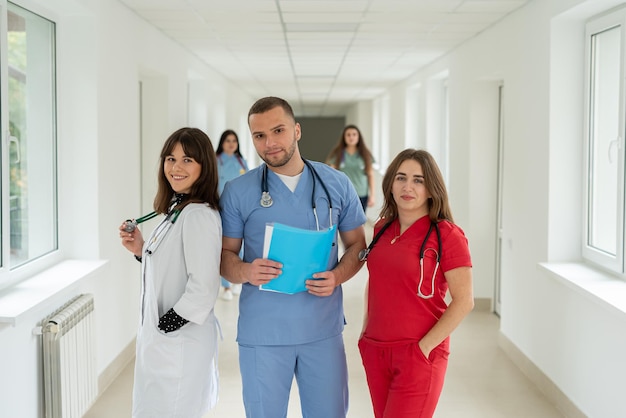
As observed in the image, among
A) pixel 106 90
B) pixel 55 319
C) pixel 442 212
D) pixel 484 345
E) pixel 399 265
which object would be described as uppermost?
pixel 106 90

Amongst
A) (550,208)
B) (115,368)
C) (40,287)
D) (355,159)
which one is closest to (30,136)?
(40,287)

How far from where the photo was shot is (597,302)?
3324 millimetres

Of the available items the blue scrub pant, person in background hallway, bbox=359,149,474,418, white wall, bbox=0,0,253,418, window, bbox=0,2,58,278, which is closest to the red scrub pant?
person in background hallway, bbox=359,149,474,418

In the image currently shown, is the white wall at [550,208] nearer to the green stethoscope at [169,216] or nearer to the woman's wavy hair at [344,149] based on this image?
the green stethoscope at [169,216]

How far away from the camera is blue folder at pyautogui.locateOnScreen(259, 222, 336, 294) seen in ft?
7.65

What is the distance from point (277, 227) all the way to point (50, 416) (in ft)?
5.61

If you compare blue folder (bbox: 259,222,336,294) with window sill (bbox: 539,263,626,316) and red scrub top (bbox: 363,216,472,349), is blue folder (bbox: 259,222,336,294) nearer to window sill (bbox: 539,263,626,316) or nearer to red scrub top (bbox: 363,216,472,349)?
red scrub top (bbox: 363,216,472,349)

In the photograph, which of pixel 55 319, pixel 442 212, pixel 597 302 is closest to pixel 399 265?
pixel 442 212

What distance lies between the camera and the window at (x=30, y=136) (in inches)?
144

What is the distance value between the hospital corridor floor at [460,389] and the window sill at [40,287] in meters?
0.80

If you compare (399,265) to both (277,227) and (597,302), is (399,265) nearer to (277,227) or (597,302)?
(277,227)

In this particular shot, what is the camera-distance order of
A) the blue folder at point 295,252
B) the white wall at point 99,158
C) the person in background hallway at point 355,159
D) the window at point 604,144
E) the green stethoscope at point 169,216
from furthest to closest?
1. the person in background hallway at point 355,159
2. the white wall at point 99,158
3. the window at point 604,144
4. the green stethoscope at point 169,216
5. the blue folder at point 295,252

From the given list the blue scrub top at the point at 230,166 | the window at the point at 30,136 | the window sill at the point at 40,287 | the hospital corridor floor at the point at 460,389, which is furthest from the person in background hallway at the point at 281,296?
the blue scrub top at the point at 230,166

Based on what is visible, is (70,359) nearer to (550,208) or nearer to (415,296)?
(415,296)
